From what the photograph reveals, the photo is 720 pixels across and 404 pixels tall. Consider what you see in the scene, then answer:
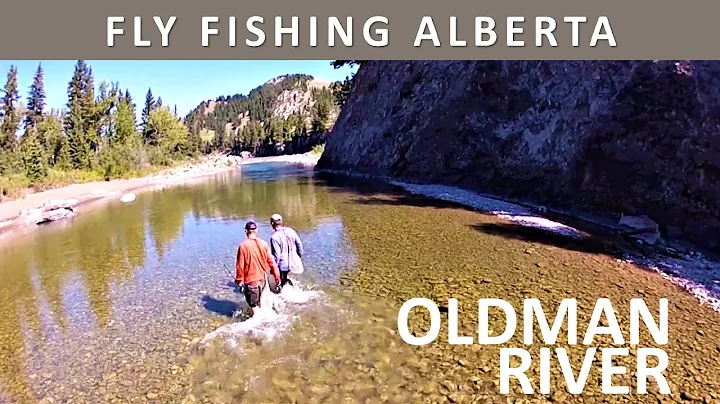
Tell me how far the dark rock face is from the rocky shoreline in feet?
3.68

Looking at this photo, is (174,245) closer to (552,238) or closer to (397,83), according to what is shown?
(552,238)

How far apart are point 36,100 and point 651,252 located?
364ft

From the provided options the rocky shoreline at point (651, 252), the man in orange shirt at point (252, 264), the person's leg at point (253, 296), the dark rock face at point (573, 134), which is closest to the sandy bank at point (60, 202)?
the person's leg at point (253, 296)

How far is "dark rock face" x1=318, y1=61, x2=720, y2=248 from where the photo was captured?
21.1 m

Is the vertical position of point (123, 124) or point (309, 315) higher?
point (123, 124)

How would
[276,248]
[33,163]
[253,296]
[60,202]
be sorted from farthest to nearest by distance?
[33,163] < [60,202] < [276,248] < [253,296]

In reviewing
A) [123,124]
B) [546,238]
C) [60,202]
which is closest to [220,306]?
[546,238]

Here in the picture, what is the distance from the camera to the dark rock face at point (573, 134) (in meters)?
21.1

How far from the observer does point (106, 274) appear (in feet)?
61.2

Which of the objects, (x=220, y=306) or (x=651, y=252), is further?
(x=651, y=252)

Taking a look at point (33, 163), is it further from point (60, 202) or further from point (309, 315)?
point (309, 315)

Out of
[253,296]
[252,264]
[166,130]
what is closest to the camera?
[252,264]

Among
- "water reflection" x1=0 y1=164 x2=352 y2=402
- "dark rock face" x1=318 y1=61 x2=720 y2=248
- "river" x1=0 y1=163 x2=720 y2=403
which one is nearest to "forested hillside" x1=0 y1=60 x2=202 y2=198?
"water reflection" x1=0 y1=164 x2=352 y2=402

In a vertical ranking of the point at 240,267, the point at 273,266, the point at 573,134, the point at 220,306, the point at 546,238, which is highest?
the point at 573,134
